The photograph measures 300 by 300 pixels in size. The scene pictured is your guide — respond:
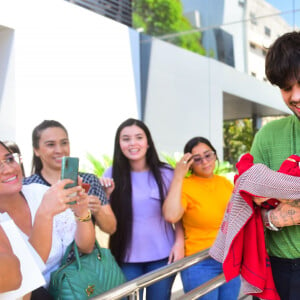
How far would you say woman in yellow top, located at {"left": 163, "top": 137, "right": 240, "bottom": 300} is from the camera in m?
2.53

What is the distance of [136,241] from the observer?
2.54m

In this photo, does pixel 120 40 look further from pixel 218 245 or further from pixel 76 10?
pixel 218 245

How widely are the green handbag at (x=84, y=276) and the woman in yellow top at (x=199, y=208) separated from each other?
748mm

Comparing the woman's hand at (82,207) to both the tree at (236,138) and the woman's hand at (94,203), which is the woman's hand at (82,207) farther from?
the tree at (236,138)

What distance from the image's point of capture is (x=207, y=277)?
254cm

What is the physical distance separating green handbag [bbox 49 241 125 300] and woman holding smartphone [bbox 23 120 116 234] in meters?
0.35

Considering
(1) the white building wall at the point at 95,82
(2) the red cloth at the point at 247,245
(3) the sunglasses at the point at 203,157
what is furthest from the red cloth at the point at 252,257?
(1) the white building wall at the point at 95,82

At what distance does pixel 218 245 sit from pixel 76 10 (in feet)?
22.7

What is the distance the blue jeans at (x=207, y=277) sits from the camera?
2.54 meters

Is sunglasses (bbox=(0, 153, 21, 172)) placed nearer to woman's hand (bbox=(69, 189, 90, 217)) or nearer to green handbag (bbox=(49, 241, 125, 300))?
woman's hand (bbox=(69, 189, 90, 217))

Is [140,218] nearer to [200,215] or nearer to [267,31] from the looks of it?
[200,215]

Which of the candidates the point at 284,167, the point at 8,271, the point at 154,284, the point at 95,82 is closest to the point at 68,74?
the point at 95,82

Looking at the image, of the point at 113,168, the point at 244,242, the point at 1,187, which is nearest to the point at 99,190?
the point at 113,168

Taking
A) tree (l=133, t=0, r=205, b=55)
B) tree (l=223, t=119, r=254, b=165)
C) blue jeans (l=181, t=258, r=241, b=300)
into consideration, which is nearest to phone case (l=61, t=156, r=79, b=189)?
blue jeans (l=181, t=258, r=241, b=300)
